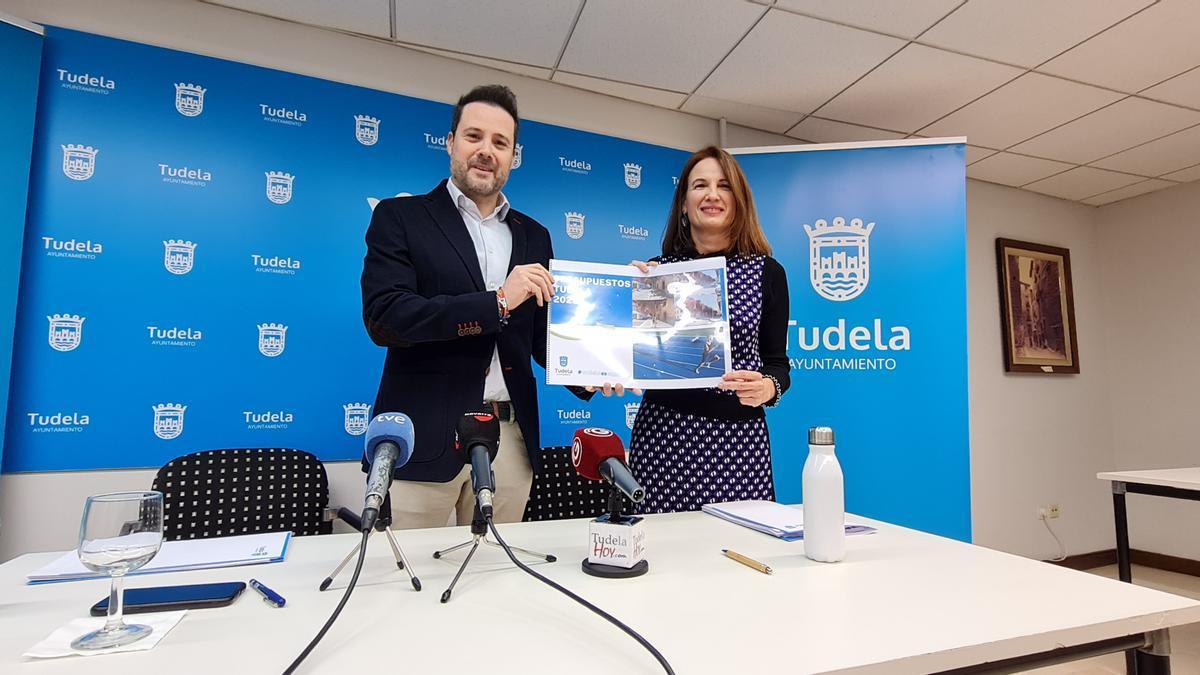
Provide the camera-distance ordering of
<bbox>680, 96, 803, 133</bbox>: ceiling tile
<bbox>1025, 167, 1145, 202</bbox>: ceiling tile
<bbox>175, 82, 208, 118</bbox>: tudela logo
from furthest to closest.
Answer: <bbox>1025, 167, 1145, 202</bbox>: ceiling tile, <bbox>680, 96, 803, 133</bbox>: ceiling tile, <bbox>175, 82, 208, 118</bbox>: tudela logo

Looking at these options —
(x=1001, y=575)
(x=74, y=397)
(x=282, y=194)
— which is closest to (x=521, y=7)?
(x=282, y=194)

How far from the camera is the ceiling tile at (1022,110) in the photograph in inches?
125

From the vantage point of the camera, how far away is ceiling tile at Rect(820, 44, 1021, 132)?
294 cm

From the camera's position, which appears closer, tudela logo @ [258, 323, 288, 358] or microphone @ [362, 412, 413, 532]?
microphone @ [362, 412, 413, 532]

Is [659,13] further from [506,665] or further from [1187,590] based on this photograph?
[1187,590]

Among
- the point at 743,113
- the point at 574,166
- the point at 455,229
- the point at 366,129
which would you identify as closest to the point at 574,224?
the point at 574,166

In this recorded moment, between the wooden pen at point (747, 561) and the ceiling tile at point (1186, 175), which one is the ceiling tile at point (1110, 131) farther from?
the wooden pen at point (747, 561)

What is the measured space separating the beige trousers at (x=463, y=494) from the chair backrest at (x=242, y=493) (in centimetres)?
88

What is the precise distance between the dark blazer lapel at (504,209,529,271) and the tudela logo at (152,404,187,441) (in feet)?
5.50

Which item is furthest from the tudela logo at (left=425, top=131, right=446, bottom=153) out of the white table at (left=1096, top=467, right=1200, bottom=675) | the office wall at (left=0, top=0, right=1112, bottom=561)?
the white table at (left=1096, top=467, right=1200, bottom=675)

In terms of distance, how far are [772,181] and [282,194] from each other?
2561mm

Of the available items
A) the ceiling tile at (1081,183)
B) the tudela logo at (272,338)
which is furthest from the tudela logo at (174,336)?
the ceiling tile at (1081,183)

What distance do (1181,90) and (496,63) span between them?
12.3 ft

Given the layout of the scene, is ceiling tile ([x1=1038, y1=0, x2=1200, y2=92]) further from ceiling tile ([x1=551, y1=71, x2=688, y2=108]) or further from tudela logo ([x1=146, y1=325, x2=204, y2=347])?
tudela logo ([x1=146, y1=325, x2=204, y2=347])
